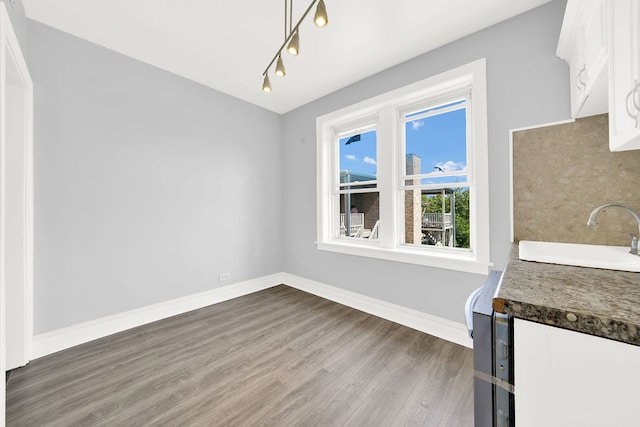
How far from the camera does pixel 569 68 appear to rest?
5.77 feet

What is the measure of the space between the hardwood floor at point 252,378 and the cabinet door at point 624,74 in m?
1.67

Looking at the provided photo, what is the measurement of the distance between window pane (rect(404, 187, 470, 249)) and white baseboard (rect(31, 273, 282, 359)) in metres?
2.44

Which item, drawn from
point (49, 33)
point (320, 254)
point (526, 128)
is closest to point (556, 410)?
point (526, 128)

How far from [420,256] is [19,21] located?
3905 mm

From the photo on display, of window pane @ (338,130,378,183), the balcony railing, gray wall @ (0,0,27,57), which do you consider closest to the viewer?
gray wall @ (0,0,27,57)

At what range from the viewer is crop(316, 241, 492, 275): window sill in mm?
2184

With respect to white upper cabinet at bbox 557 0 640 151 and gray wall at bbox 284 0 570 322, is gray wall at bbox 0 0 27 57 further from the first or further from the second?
white upper cabinet at bbox 557 0 640 151

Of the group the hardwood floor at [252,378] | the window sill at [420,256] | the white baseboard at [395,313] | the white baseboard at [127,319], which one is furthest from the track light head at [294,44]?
the white baseboard at [127,319]

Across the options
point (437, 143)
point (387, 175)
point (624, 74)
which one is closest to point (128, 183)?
point (387, 175)

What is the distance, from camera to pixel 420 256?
249 cm

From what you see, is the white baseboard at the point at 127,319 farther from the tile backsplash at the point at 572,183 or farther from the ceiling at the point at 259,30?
the tile backsplash at the point at 572,183

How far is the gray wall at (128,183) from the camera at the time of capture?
2152mm

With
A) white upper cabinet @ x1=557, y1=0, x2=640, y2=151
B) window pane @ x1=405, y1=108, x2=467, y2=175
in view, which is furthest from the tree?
white upper cabinet @ x1=557, y1=0, x2=640, y2=151

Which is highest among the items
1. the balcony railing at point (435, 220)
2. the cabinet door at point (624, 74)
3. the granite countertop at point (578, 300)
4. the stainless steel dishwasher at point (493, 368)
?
the cabinet door at point (624, 74)
